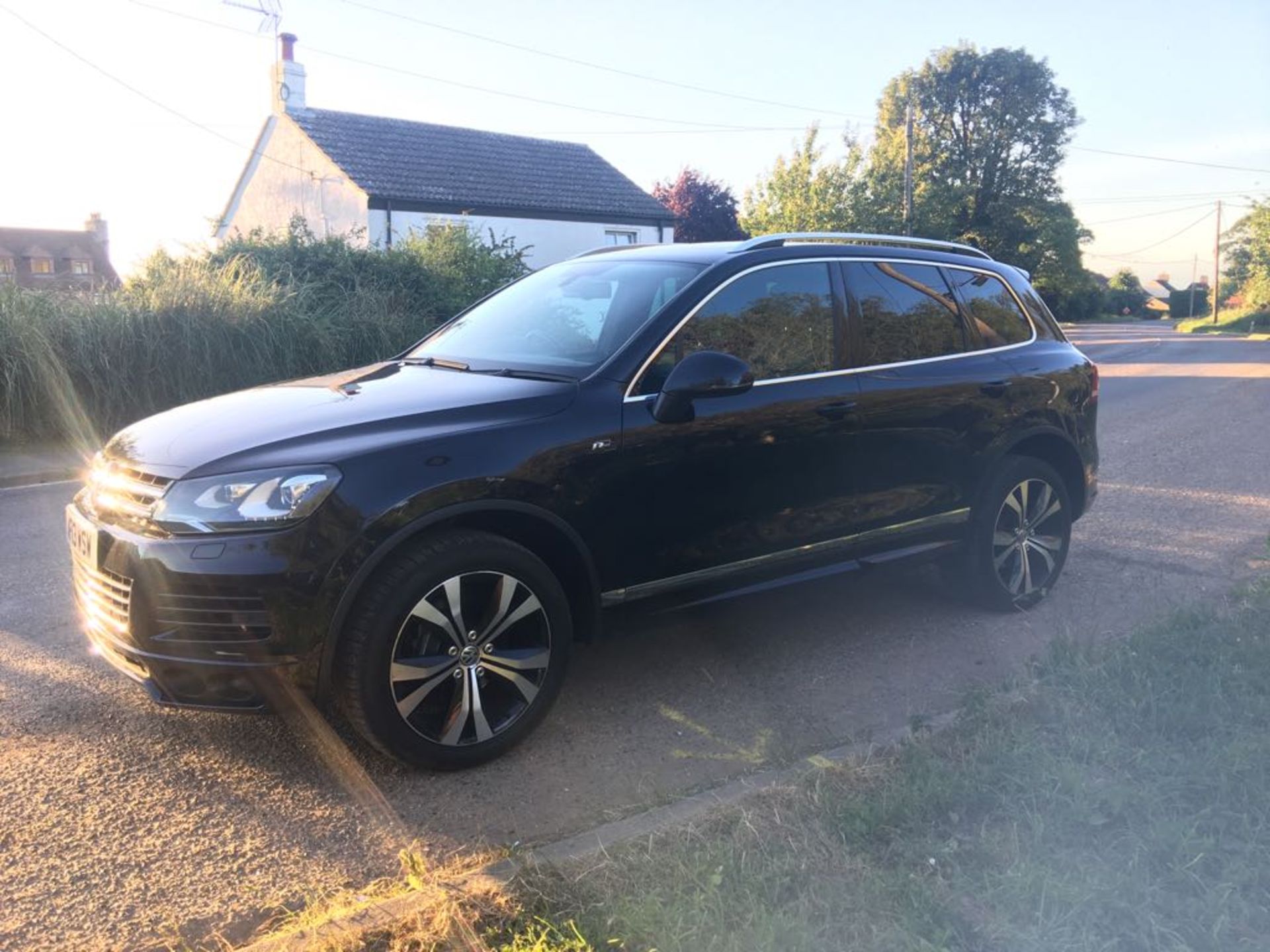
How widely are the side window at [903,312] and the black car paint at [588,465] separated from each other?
0.28 feet

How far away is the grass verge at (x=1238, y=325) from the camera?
168 ft

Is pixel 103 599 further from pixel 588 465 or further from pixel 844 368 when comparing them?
pixel 844 368

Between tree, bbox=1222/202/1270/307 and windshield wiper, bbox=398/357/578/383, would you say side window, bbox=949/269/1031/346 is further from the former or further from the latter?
tree, bbox=1222/202/1270/307

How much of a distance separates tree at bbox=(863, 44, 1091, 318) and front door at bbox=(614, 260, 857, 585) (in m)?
47.0

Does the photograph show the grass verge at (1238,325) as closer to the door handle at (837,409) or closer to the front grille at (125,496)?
the door handle at (837,409)

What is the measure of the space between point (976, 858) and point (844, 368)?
234 centimetres

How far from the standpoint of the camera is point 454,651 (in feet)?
11.3

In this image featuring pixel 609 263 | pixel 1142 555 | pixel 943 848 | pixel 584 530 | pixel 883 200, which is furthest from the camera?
pixel 883 200

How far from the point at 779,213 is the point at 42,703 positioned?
1433 inches

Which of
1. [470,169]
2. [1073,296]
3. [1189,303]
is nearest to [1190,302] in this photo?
[1189,303]

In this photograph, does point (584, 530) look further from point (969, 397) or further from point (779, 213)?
point (779, 213)

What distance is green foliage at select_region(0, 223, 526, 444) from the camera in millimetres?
10961

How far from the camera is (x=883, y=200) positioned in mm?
37344

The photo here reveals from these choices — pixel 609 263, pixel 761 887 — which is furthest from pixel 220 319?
pixel 761 887
